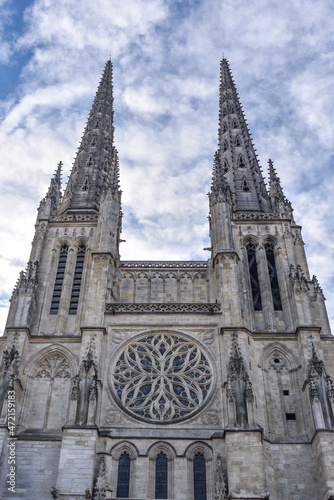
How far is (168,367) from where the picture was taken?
2169cm

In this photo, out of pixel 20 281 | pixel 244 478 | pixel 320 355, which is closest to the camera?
pixel 244 478

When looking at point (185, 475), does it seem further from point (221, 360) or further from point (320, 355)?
point (320, 355)

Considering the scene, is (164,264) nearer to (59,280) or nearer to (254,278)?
(254,278)

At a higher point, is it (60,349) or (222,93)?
(222,93)

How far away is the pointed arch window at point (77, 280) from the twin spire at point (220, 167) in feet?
11.3

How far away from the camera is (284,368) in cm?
2181

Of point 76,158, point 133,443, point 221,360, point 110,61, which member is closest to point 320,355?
point 221,360

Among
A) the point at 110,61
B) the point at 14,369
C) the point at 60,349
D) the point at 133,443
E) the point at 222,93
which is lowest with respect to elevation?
the point at 133,443

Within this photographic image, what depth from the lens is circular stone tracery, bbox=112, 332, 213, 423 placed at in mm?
20438

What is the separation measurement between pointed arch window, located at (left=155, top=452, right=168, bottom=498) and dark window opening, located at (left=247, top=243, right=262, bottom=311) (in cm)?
800

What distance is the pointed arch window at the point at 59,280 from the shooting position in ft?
80.2

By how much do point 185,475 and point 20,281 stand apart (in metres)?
10.9

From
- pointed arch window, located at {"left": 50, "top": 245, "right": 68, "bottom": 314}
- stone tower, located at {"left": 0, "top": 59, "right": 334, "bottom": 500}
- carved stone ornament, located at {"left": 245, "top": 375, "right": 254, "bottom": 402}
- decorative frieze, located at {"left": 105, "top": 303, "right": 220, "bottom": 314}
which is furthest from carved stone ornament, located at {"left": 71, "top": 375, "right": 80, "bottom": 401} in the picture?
carved stone ornament, located at {"left": 245, "top": 375, "right": 254, "bottom": 402}

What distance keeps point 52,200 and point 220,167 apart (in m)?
9.24
